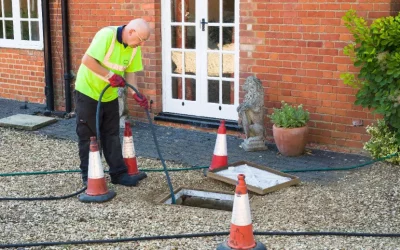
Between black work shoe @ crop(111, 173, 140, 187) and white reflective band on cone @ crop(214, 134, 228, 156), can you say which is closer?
black work shoe @ crop(111, 173, 140, 187)

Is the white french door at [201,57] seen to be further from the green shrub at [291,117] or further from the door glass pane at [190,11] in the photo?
the green shrub at [291,117]

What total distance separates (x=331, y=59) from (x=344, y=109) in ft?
2.07

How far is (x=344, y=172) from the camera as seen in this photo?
705 centimetres

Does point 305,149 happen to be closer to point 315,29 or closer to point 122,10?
point 315,29

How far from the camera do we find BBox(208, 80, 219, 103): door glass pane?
29.6 ft

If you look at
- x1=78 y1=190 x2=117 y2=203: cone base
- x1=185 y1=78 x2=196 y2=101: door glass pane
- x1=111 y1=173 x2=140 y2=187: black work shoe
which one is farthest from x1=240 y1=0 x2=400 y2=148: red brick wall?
x1=78 y1=190 x2=117 y2=203: cone base

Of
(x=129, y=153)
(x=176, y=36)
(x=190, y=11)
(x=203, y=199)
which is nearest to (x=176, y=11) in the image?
(x=190, y=11)

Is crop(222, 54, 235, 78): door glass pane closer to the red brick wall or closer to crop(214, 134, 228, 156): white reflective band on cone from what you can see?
the red brick wall

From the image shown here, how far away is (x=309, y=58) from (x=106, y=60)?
2.93 meters

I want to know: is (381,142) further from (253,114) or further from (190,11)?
(190,11)

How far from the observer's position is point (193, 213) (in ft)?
18.7

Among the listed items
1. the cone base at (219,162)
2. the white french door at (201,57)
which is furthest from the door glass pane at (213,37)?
the cone base at (219,162)

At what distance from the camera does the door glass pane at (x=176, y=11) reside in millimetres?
9195

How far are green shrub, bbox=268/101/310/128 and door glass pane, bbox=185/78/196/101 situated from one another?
1.86m
